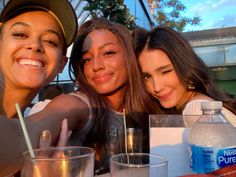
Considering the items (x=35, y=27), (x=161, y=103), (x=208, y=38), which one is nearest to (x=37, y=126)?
(x=35, y=27)

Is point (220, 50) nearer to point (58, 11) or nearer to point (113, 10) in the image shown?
point (113, 10)

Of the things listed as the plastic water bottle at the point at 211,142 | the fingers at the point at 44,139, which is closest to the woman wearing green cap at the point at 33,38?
the fingers at the point at 44,139

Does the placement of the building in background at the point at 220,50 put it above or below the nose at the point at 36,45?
above

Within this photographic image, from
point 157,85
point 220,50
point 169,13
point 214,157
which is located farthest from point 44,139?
point 169,13

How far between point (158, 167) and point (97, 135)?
36.2 inches

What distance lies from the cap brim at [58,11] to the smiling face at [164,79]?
0.68 metres

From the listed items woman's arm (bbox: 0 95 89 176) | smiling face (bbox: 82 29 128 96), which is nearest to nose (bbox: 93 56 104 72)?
smiling face (bbox: 82 29 128 96)

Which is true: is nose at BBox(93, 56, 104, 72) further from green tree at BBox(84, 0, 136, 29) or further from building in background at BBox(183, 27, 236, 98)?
building in background at BBox(183, 27, 236, 98)

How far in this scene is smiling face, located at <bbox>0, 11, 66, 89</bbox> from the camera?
136 cm

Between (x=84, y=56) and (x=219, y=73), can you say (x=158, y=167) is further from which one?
(x=219, y=73)

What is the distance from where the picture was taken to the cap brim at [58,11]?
1369mm

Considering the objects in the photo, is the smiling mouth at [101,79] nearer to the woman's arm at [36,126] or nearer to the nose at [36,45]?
the woman's arm at [36,126]

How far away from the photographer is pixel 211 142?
31.3 inches

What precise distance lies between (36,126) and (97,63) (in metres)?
1.02
